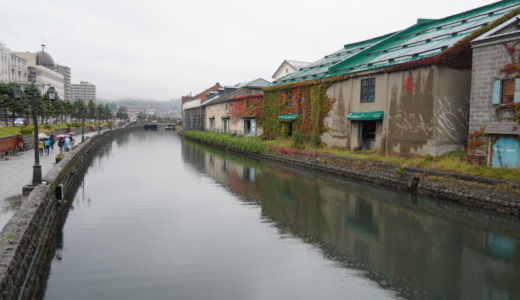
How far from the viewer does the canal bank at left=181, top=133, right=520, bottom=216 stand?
14134 millimetres

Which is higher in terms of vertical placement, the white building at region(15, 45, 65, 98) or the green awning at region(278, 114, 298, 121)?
the white building at region(15, 45, 65, 98)

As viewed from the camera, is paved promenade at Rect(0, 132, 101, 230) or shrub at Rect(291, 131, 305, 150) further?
shrub at Rect(291, 131, 305, 150)

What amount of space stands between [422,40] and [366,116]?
6.57 m

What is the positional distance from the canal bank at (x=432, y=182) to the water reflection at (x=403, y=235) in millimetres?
607

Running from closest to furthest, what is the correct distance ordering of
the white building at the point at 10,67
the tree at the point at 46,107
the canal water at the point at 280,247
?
the canal water at the point at 280,247 → the tree at the point at 46,107 → the white building at the point at 10,67

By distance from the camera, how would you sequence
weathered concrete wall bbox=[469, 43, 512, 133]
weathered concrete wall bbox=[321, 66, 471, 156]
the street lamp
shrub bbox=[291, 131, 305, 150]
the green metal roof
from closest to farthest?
the street lamp < weathered concrete wall bbox=[469, 43, 512, 133] < weathered concrete wall bbox=[321, 66, 471, 156] < the green metal roof < shrub bbox=[291, 131, 305, 150]

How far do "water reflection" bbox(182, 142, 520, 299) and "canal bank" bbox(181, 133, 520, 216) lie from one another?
61 cm

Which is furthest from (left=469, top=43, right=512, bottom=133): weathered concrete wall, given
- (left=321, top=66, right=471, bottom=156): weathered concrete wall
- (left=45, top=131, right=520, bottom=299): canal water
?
(left=45, top=131, right=520, bottom=299): canal water

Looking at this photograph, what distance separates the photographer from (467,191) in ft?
50.9

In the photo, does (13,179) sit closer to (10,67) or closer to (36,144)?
(36,144)

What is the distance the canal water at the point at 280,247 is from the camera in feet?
26.8

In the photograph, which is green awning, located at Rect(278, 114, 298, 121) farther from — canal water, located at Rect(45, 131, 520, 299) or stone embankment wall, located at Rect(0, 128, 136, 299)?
stone embankment wall, located at Rect(0, 128, 136, 299)

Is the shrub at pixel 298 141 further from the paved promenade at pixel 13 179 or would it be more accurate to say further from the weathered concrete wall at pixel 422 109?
the paved promenade at pixel 13 179

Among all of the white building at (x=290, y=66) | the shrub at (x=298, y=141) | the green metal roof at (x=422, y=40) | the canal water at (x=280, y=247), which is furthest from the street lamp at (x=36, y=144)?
the white building at (x=290, y=66)
